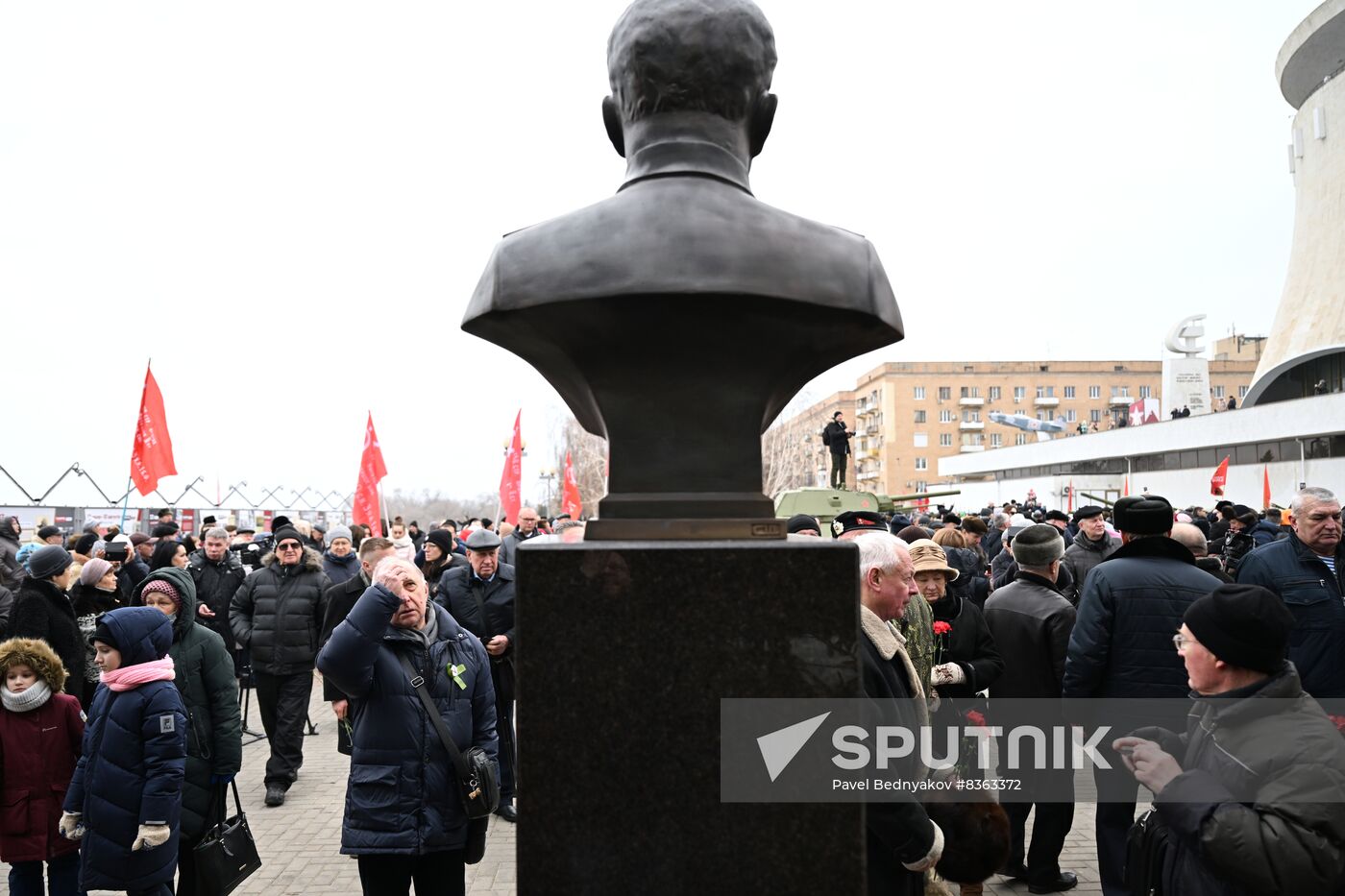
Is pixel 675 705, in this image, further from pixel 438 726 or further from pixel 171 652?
pixel 171 652

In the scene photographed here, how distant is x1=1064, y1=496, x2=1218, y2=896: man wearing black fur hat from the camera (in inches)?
183

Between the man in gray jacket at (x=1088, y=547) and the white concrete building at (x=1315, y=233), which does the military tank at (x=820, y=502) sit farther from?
the white concrete building at (x=1315, y=233)

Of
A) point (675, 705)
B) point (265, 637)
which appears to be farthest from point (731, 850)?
point (265, 637)

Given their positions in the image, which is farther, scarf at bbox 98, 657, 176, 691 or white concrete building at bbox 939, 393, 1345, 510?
white concrete building at bbox 939, 393, 1345, 510

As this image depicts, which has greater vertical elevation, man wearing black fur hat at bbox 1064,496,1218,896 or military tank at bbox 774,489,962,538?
military tank at bbox 774,489,962,538

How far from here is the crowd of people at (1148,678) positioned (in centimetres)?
250

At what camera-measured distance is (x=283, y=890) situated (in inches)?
212

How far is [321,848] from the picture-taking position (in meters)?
6.12

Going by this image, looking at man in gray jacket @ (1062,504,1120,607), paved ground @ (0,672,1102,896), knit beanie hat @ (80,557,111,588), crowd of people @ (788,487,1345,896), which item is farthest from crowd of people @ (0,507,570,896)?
man in gray jacket @ (1062,504,1120,607)

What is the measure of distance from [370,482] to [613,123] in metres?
11.4

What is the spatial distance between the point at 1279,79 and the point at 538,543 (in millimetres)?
57865

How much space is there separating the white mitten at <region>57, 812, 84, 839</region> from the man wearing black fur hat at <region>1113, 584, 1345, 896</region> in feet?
14.4

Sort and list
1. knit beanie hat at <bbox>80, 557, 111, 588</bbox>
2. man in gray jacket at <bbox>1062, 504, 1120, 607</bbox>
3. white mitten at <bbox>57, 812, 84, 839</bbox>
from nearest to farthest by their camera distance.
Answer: white mitten at <bbox>57, 812, 84, 839</bbox>, knit beanie hat at <bbox>80, 557, 111, 588</bbox>, man in gray jacket at <bbox>1062, 504, 1120, 607</bbox>

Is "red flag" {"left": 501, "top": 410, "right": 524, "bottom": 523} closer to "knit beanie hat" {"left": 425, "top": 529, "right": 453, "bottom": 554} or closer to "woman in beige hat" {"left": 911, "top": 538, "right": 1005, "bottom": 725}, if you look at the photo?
"knit beanie hat" {"left": 425, "top": 529, "right": 453, "bottom": 554}
